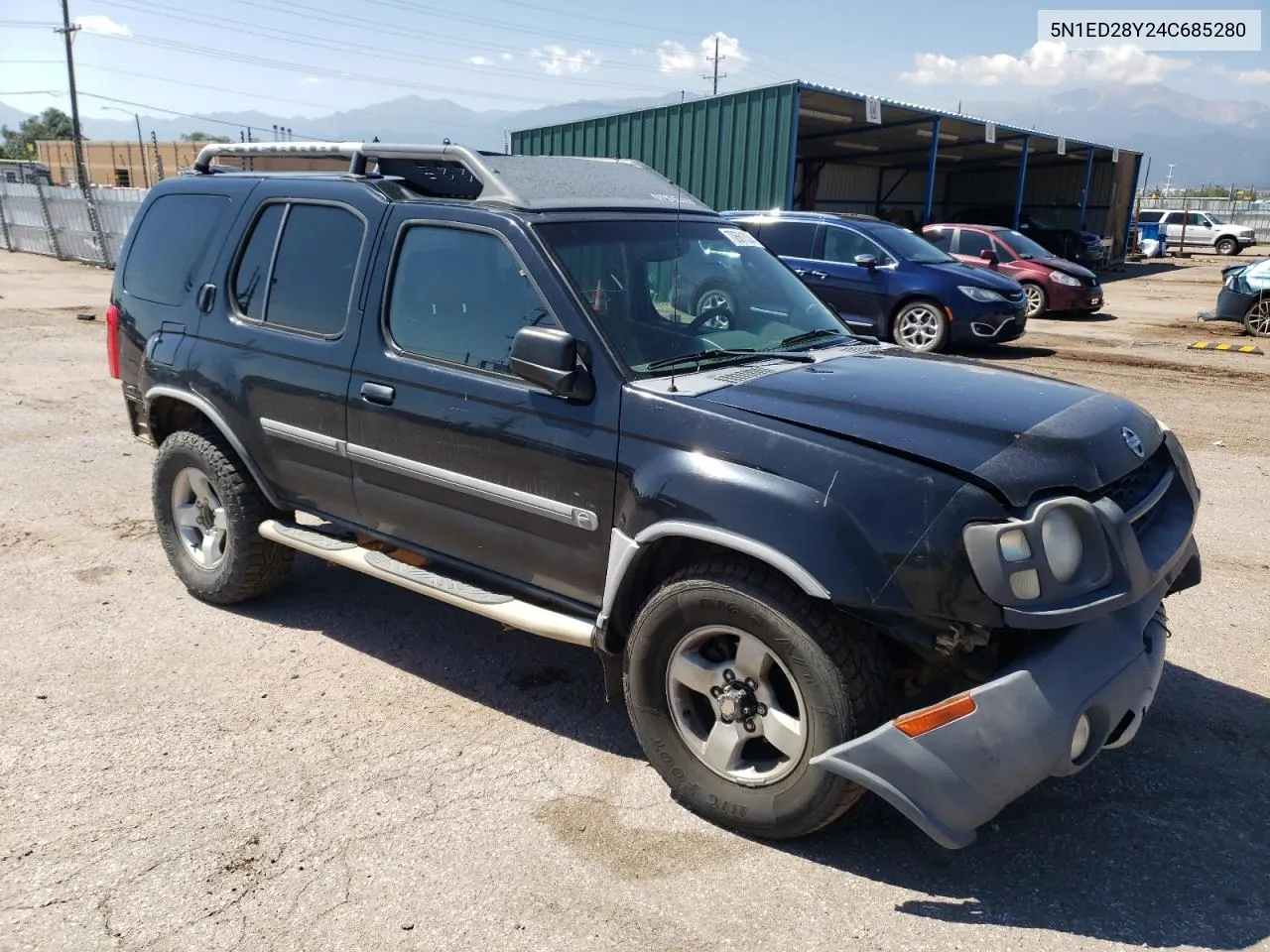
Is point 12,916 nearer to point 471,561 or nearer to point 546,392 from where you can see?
point 471,561

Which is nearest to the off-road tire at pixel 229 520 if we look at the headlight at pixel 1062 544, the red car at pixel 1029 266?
the headlight at pixel 1062 544

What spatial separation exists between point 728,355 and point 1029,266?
15853 millimetres

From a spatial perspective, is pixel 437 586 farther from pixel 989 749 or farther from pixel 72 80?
pixel 72 80

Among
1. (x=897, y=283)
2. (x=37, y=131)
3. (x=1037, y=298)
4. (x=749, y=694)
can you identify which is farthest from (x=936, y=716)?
(x=37, y=131)

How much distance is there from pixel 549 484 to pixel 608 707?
1.06 m

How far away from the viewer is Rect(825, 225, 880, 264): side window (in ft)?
43.5

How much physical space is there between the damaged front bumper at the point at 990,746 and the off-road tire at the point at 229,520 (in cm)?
305

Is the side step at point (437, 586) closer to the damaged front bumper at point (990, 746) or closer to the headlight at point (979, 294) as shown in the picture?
the damaged front bumper at point (990, 746)

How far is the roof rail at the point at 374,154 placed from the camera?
12.6ft

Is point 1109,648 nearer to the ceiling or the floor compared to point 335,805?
nearer to the ceiling

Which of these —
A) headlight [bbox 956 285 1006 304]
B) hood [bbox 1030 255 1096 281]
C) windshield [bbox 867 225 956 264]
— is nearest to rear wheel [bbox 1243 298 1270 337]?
hood [bbox 1030 255 1096 281]

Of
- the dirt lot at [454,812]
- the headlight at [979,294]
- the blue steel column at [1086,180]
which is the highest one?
the blue steel column at [1086,180]

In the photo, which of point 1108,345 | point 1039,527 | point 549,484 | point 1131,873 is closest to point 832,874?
point 1131,873

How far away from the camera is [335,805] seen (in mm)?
3273
